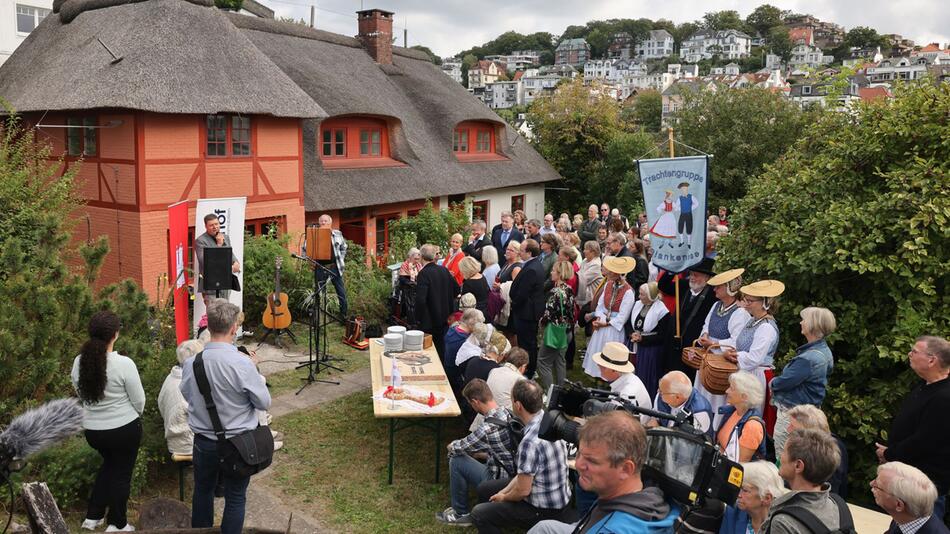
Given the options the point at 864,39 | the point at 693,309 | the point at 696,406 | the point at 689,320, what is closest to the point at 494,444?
the point at 696,406

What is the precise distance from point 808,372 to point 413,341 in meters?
4.22

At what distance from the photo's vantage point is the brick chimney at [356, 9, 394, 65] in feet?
72.2

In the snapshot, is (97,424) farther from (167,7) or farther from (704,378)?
(167,7)

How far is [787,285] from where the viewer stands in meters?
6.38

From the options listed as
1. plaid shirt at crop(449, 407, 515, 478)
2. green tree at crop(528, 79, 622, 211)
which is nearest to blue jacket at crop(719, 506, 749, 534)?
plaid shirt at crop(449, 407, 515, 478)

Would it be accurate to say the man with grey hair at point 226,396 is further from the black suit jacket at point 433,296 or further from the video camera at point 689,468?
the black suit jacket at point 433,296

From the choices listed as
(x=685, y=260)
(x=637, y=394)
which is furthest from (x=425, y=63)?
(x=637, y=394)

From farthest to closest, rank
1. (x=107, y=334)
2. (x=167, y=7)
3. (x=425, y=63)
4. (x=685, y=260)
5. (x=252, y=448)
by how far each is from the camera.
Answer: (x=425, y=63) < (x=167, y=7) < (x=685, y=260) < (x=107, y=334) < (x=252, y=448)

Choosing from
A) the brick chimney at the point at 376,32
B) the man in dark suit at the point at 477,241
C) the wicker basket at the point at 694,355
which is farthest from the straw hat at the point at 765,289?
the brick chimney at the point at 376,32

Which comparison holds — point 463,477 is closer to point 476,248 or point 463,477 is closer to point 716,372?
point 716,372

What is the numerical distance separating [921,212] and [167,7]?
13245 millimetres

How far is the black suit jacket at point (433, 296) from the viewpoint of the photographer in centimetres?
877

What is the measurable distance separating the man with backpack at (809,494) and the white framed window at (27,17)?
2571 centimetres

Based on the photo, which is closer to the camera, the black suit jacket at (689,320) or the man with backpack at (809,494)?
A: the man with backpack at (809,494)
